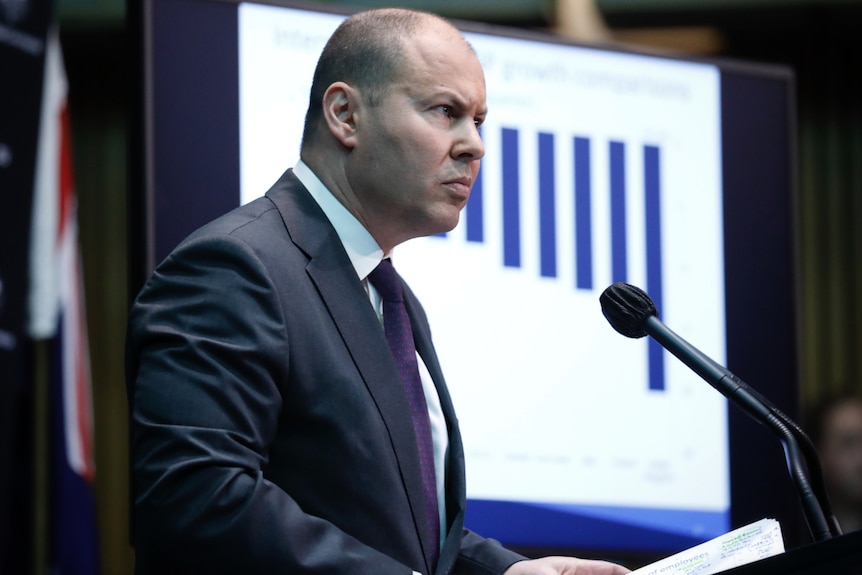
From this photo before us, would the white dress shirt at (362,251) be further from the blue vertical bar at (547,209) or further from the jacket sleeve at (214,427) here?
the blue vertical bar at (547,209)

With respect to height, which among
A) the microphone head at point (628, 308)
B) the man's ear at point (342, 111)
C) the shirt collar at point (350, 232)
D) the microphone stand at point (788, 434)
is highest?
the man's ear at point (342, 111)

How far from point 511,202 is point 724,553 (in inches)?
71.0

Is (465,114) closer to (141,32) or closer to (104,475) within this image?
(141,32)

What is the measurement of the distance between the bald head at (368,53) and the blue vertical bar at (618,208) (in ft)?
4.25

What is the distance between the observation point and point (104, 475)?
521cm

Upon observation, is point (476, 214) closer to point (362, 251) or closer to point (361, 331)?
point (362, 251)

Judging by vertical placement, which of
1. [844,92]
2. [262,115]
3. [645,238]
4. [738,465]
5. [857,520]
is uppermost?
[844,92]

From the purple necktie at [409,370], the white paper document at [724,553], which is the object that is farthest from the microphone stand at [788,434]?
the purple necktie at [409,370]

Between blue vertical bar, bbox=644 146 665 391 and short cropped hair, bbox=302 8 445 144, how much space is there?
137 centimetres

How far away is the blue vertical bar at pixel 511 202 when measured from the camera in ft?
10.7

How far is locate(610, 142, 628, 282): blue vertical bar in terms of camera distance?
3.39m

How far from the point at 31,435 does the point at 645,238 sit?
1.78 meters

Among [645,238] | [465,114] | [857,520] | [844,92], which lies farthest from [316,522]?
[844,92]

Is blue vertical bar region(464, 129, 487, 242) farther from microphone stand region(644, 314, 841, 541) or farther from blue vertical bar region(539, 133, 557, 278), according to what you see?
microphone stand region(644, 314, 841, 541)
